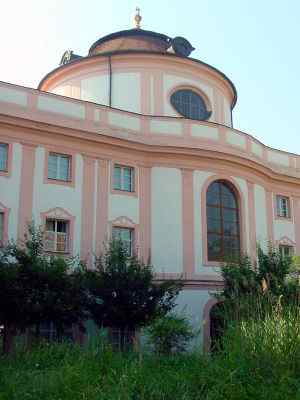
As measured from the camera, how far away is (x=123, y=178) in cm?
2067

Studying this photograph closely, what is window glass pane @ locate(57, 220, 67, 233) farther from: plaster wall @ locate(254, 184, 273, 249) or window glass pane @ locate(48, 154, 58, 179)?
plaster wall @ locate(254, 184, 273, 249)

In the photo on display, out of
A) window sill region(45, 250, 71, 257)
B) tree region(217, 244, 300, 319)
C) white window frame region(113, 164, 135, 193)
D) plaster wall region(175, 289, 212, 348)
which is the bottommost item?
plaster wall region(175, 289, 212, 348)

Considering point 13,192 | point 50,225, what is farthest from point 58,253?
point 13,192

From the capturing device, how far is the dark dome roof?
25.6 m

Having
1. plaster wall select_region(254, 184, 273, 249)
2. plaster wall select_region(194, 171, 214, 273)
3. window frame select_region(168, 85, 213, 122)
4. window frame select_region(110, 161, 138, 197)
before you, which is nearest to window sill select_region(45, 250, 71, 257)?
window frame select_region(110, 161, 138, 197)

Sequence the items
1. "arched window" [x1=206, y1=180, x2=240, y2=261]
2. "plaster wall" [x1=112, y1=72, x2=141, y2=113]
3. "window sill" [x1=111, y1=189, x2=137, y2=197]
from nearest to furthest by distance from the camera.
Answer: "window sill" [x1=111, y1=189, x2=137, y2=197], "arched window" [x1=206, y1=180, x2=240, y2=261], "plaster wall" [x1=112, y1=72, x2=141, y2=113]

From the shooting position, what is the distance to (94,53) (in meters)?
26.1

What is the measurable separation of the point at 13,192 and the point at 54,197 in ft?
4.53

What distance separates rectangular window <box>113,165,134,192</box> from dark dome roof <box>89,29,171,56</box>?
283 inches

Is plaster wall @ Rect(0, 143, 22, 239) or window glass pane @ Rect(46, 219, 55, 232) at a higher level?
plaster wall @ Rect(0, 143, 22, 239)

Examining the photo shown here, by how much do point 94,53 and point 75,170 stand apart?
8.68m

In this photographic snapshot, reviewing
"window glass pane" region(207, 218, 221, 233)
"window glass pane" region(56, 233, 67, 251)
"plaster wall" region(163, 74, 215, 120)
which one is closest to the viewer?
"window glass pane" region(56, 233, 67, 251)

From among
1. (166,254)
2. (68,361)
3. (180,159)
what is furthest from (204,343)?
(68,361)

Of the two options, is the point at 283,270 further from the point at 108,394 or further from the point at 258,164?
the point at 108,394
